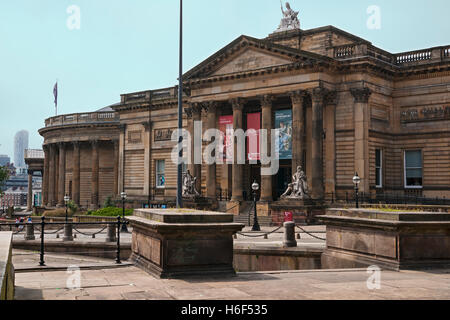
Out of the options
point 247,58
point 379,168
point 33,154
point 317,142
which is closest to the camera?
point 317,142

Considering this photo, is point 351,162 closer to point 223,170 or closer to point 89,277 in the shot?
point 223,170

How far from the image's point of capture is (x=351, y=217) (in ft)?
49.2

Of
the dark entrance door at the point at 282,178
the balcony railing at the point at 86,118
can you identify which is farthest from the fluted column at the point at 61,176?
the dark entrance door at the point at 282,178

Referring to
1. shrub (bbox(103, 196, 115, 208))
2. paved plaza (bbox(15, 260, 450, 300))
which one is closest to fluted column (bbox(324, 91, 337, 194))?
paved plaza (bbox(15, 260, 450, 300))

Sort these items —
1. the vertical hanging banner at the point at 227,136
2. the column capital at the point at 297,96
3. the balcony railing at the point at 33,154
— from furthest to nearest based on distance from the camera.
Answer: the balcony railing at the point at 33,154 → the vertical hanging banner at the point at 227,136 → the column capital at the point at 297,96

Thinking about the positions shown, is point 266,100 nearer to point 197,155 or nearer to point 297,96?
point 297,96

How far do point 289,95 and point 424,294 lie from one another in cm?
3277

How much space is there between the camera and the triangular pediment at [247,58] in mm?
40875

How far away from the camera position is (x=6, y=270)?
718cm

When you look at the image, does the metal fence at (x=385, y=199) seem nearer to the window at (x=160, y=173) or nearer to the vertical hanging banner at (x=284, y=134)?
the vertical hanging banner at (x=284, y=134)

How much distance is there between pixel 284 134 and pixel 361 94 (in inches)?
259

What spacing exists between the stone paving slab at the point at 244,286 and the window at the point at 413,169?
99.2 feet

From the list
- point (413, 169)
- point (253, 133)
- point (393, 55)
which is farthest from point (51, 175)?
Result: point (413, 169)
